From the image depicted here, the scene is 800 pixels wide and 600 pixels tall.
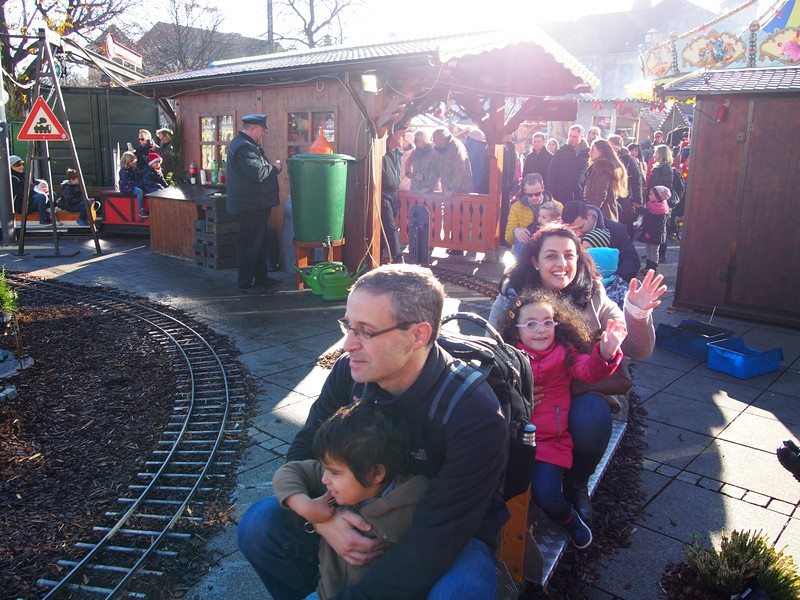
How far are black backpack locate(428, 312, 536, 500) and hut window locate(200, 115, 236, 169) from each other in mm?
10011

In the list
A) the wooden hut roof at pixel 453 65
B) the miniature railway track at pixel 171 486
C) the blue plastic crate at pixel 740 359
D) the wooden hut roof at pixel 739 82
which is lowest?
the miniature railway track at pixel 171 486

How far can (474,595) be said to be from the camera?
2.00 metres

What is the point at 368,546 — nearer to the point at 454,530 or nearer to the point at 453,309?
the point at 454,530

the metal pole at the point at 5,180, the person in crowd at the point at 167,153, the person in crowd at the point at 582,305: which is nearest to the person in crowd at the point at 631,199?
the person in crowd at the point at 582,305

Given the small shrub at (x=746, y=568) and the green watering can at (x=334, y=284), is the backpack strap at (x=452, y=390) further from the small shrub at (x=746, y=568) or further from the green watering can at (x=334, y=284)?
the green watering can at (x=334, y=284)

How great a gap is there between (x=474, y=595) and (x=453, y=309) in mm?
5930

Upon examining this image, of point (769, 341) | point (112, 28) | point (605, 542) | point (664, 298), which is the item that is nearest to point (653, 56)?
point (664, 298)

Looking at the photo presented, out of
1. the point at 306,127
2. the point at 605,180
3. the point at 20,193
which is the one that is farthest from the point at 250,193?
the point at 20,193

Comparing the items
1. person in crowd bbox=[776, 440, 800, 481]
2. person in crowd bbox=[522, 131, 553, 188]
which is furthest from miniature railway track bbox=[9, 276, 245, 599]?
person in crowd bbox=[522, 131, 553, 188]

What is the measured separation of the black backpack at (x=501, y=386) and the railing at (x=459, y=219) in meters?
8.79

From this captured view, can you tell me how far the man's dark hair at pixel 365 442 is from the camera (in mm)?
2021

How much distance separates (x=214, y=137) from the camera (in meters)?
12.1

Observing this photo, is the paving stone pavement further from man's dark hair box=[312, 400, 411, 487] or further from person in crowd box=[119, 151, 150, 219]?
person in crowd box=[119, 151, 150, 219]

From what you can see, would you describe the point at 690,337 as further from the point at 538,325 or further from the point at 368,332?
the point at 368,332
